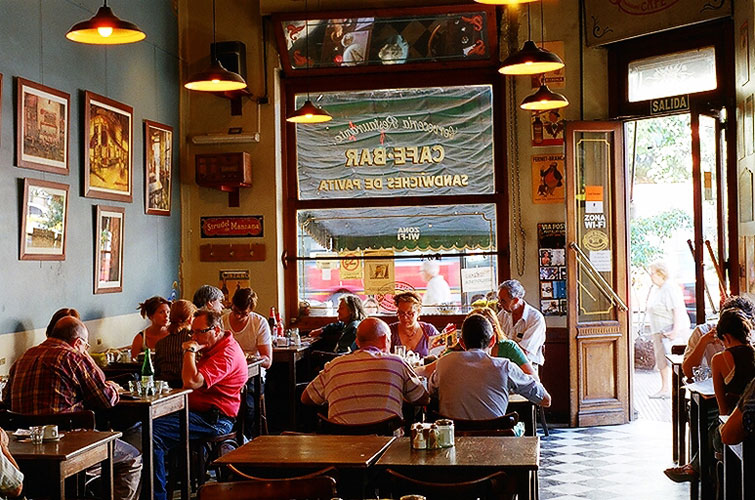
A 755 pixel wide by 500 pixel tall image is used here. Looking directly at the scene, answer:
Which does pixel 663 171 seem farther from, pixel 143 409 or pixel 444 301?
pixel 143 409

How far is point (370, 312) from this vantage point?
10.4 meters

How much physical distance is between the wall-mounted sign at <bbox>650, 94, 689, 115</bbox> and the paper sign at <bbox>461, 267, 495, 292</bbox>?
2.31 metres

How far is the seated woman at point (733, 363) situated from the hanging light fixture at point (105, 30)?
3843 mm

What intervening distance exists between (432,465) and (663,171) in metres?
13.8

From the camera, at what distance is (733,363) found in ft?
18.5

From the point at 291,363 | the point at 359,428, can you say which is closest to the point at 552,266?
the point at 291,363

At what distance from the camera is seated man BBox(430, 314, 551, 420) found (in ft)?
18.2

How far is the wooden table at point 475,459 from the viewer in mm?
4155

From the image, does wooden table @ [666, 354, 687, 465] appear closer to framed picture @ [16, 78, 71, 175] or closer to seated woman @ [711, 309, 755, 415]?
seated woman @ [711, 309, 755, 415]

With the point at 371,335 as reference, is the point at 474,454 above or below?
below

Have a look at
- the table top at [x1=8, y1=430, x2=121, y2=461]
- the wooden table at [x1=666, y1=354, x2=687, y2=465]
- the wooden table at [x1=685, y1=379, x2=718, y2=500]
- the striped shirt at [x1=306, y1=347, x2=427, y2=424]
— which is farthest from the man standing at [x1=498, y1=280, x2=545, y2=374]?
the table top at [x1=8, y1=430, x2=121, y2=461]

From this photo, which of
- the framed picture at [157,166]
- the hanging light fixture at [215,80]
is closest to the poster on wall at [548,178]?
the hanging light fixture at [215,80]

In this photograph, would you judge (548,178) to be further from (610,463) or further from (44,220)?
(44,220)

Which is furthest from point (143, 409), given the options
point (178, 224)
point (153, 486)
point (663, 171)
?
point (663, 171)
